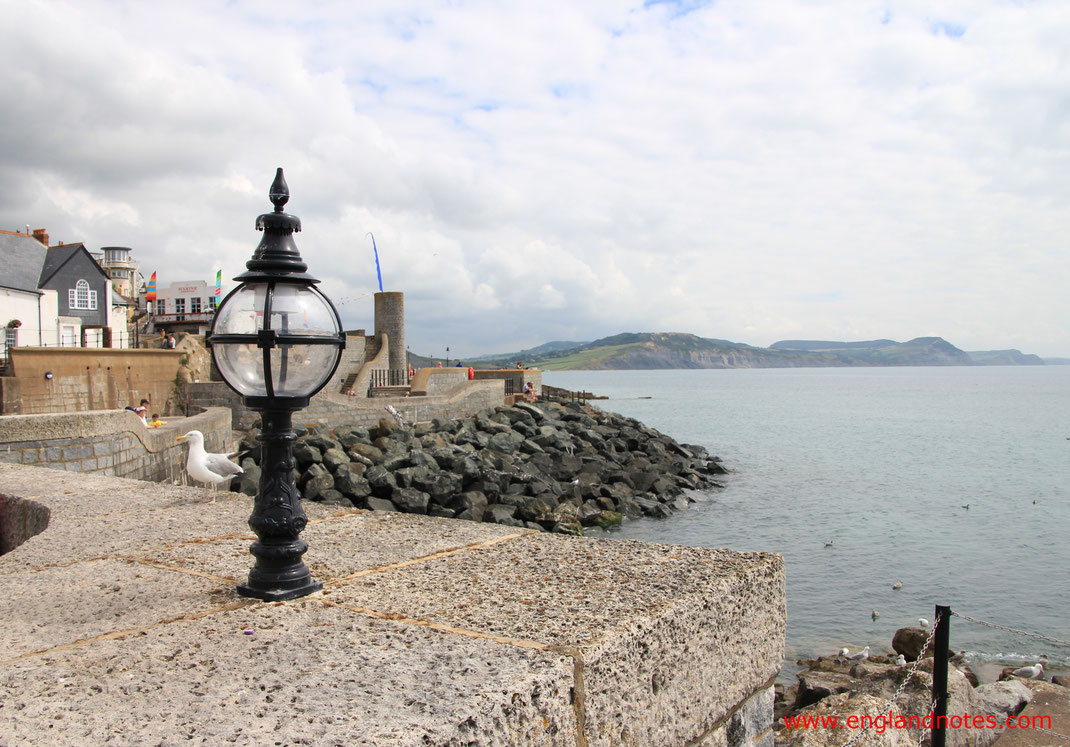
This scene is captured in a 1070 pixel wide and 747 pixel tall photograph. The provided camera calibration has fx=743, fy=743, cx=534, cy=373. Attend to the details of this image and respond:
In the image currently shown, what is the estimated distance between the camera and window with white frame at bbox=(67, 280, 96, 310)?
35.4 metres

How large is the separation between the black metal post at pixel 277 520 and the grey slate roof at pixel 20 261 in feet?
109

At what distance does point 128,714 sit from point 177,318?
190ft

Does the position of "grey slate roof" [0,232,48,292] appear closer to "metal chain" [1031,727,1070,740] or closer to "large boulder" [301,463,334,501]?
"large boulder" [301,463,334,501]

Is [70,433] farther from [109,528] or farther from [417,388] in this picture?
[417,388]

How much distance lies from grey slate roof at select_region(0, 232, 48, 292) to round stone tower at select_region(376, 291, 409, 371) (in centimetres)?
1461

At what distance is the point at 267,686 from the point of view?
1.82 meters

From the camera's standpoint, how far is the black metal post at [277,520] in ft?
8.08

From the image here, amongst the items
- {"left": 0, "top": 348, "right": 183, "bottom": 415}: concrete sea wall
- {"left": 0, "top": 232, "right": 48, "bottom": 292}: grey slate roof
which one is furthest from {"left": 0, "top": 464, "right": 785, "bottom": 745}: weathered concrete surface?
{"left": 0, "top": 232, "right": 48, "bottom": 292}: grey slate roof

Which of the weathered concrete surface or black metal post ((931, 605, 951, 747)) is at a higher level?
the weathered concrete surface

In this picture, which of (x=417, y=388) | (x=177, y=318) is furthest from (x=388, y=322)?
(x=177, y=318)

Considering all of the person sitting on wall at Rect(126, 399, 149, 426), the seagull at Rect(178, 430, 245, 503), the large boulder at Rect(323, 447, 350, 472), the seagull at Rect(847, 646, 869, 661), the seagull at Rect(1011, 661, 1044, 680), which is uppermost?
the seagull at Rect(178, 430, 245, 503)

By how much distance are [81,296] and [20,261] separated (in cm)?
447

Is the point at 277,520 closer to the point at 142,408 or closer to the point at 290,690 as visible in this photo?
the point at 290,690

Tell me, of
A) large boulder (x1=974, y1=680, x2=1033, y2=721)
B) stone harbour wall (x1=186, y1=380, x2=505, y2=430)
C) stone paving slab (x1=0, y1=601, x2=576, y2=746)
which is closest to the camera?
stone paving slab (x1=0, y1=601, x2=576, y2=746)
